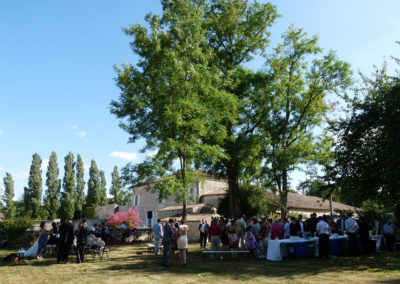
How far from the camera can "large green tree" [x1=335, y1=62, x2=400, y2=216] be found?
12414 millimetres

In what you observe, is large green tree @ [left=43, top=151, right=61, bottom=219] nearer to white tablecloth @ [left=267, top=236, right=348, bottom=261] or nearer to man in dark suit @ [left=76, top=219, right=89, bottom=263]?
man in dark suit @ [left=76, top=219, right=89, bottom=263]

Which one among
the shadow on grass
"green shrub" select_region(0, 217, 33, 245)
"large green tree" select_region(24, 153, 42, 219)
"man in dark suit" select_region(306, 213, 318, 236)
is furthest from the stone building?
the shadow on grass

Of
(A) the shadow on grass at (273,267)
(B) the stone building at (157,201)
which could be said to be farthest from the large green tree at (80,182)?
(A) the shadow on grass at (273,267)

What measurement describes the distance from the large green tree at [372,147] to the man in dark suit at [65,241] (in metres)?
12.6

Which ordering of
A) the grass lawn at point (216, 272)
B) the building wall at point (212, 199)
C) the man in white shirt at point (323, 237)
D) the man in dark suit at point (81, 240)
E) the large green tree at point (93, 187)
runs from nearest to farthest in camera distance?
the grass lawn at point (216, 272), the man in white shirt at point (323, 237), the man in dark suit at point (81, 240), the building wall at point (212, 199), the large green tree at point (93, 187)

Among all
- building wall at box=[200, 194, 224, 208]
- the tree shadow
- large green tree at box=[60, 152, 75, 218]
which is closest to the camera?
the tree shadow

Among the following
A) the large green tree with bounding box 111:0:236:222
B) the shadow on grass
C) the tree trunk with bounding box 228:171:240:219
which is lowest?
the shadow on grass

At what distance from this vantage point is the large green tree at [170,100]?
56.9 ft

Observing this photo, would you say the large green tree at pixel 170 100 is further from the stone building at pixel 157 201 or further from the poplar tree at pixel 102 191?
the poplar tree at pixel 102 191

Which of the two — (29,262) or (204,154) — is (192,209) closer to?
(204,154)

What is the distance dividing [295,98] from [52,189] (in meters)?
43.0

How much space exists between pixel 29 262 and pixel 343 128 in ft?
51.9

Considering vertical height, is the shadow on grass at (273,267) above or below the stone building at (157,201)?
below

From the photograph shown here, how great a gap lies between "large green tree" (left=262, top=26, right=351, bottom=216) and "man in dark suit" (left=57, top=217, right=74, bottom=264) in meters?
15.1
